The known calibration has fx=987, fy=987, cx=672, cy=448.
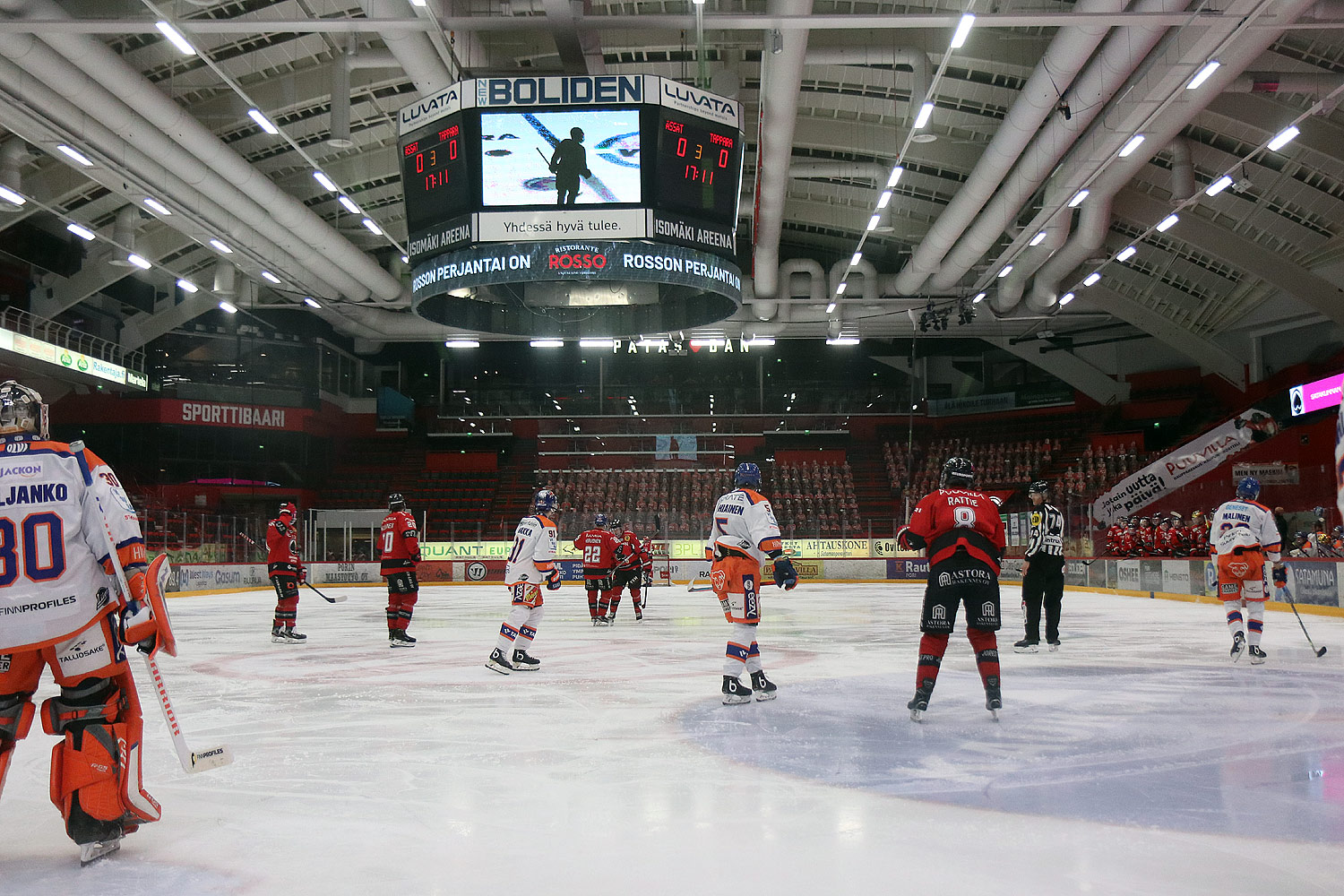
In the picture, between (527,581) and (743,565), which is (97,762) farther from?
(527,581)

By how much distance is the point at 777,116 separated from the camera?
1424cm

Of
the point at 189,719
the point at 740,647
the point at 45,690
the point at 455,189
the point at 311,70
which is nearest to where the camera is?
the point at 189,719

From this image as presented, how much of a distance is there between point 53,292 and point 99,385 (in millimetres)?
3042

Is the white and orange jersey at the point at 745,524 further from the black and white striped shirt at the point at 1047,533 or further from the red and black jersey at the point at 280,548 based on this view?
the red and black jersey at the point at 280,548

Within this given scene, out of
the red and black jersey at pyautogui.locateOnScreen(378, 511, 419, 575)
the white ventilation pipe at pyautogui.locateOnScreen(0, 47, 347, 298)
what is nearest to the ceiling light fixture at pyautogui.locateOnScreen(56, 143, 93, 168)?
the white ventilation pipe at pyautogui.locateOnScreen(0, 47, 347, 298)

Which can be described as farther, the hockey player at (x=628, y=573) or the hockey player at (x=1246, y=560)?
the hockey player at (x=628, y=573)

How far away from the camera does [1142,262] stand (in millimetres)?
24516

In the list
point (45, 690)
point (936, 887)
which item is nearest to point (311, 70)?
point (45, 690)

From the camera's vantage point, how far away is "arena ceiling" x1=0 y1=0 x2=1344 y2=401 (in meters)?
12.1

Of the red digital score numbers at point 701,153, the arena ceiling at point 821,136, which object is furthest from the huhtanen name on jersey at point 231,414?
the red digital score numbers at point 701,153

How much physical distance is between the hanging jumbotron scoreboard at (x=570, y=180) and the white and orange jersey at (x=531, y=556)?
399 centimetres

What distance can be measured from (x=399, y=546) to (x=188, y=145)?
888cm

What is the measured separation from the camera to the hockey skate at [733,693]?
6184 millimetres

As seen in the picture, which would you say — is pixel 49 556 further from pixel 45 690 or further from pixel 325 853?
pixel 45 690
